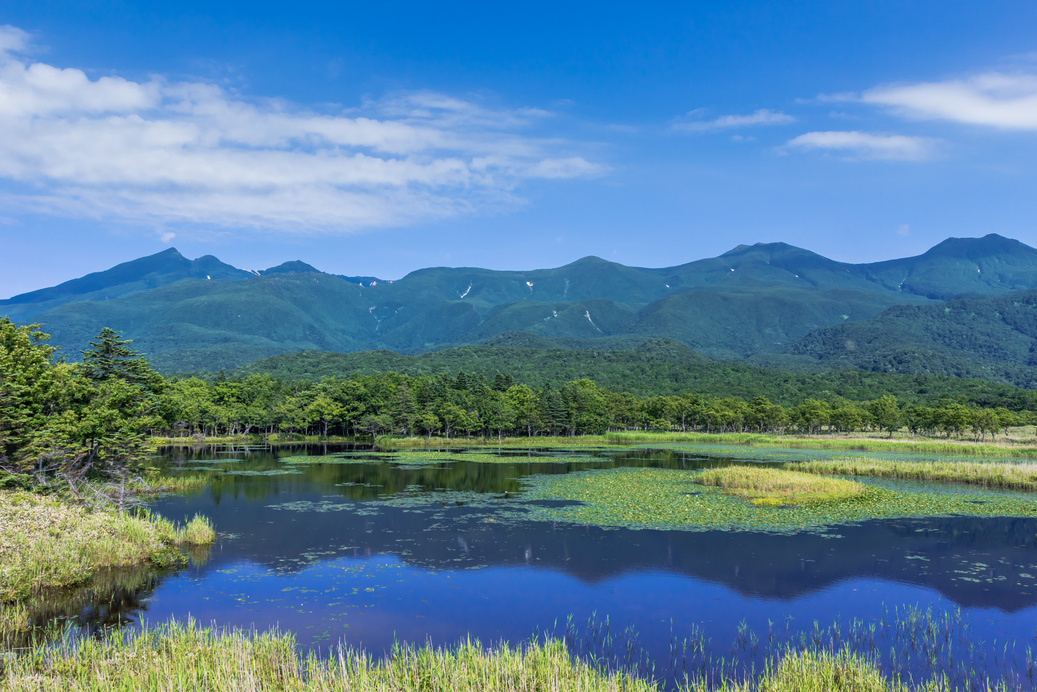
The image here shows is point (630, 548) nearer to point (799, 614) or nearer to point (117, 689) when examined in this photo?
point (799, 614)

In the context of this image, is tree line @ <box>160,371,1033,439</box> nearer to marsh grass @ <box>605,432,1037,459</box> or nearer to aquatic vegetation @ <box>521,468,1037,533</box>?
marsh grass @ <box>605,432,1037,459</box>

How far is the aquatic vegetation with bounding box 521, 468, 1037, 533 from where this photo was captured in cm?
3966

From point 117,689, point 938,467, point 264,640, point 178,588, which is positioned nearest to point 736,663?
point 264,640

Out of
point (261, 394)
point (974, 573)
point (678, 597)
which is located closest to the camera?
point (678, 597)

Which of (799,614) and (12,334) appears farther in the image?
(12,334)

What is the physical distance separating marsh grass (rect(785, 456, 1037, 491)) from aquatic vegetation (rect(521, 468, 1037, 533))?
19.9ft

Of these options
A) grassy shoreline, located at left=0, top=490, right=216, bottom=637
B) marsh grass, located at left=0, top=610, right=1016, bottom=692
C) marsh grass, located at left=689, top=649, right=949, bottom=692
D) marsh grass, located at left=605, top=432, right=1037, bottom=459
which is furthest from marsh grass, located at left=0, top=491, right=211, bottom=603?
marsh grass, located at left=605, top=432, right=1037, bottom=459

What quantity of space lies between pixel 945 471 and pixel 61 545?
71.4 m

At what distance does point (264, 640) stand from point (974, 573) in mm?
→ 30710

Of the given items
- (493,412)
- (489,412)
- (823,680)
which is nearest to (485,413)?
(489,412)

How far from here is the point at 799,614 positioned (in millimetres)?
23625

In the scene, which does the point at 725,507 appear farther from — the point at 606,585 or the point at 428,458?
the point at 428,458

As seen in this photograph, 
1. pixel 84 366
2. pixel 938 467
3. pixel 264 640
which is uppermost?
pixel 84 366

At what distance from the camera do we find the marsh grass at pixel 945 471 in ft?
186
